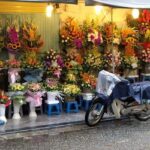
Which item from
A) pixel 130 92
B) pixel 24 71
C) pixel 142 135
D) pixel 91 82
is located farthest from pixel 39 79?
pixel 142 135

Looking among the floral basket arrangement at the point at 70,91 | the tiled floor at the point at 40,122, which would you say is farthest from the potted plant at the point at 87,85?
the tiled floor at the point at 40,122

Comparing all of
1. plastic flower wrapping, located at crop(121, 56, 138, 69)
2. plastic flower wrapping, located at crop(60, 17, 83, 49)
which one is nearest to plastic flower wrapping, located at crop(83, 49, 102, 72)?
plastic flower wrapping, located at crop(60, 17, 83, 49)

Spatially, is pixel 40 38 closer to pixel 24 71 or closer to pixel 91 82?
pixel 24 71

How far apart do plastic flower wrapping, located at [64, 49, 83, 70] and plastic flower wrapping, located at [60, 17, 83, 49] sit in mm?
269

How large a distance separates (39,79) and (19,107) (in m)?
1.02

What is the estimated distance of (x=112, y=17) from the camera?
13422 mm

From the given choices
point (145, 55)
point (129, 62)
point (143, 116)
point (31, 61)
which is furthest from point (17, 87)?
point (145, 55)

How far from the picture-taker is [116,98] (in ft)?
34.7

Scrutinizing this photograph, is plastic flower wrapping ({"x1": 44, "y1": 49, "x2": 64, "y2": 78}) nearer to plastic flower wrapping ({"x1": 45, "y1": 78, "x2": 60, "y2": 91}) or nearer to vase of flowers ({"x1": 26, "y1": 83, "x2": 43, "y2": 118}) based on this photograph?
plastic flower wrapping ({"x1": 45, "y1": 78, "x2": 60, "y2": 91})

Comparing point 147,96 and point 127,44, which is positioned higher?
point 127,44

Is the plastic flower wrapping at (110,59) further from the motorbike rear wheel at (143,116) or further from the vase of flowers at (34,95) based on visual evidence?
the vase of flowers at (34,95)

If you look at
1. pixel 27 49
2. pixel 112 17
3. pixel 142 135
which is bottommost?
pixel 142 135

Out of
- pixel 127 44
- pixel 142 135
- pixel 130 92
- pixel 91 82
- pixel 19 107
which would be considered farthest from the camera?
pixel 127 44

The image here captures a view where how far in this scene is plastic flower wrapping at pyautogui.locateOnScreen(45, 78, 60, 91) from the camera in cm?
1175
